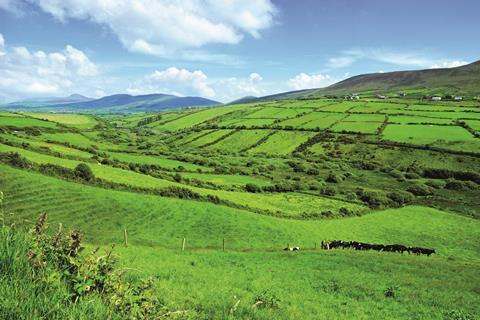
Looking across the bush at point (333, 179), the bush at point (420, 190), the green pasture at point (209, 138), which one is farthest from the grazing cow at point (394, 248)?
the green pasture at point (209, 138)

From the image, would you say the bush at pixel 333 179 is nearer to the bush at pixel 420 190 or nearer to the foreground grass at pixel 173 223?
the bush at pixel 420 190

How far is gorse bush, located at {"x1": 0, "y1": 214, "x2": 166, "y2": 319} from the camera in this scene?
15.5ft

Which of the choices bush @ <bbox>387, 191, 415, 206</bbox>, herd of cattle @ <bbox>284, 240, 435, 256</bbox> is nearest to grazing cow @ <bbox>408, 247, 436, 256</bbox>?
herd of cattle @ <bbox>284, 240, 435, 256</bbox>

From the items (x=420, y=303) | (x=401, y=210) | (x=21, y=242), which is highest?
(x=21, y=242)

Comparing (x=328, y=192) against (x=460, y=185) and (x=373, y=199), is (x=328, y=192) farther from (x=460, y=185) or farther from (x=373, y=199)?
(x=460, y=185)

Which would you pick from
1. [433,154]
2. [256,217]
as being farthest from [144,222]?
[433,154]

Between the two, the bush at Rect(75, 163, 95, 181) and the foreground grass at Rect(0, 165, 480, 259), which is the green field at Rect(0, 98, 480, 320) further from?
the bush at Rect(75, 163, 95, 181)

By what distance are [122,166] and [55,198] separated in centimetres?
2640

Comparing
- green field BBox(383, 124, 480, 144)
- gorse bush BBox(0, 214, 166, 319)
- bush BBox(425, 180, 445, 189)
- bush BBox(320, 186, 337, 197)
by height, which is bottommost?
bush BBox(425, 180, 445, 189)

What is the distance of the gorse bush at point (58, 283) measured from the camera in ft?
15.5

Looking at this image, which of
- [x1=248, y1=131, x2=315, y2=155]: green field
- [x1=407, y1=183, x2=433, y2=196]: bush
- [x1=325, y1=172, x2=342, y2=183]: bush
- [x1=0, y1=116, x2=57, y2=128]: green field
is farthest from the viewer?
[x1=248, y1=131, x2=315, y2=155]: green field

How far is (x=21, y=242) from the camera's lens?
5.81m

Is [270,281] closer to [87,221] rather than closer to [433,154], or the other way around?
[87,221]

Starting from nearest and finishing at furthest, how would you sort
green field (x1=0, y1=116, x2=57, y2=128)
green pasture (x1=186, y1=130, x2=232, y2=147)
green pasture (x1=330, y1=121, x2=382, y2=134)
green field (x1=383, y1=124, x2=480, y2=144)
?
green field (x1=383, y1=124, x2=480, y2=144)
green field (x1=0, y1=116, x2=57, y2=128)
green pasture (x1=330, y1=121, x2=382, y2=134)
green pasture (x1=186, y1=130, x2=232, y2=147)
